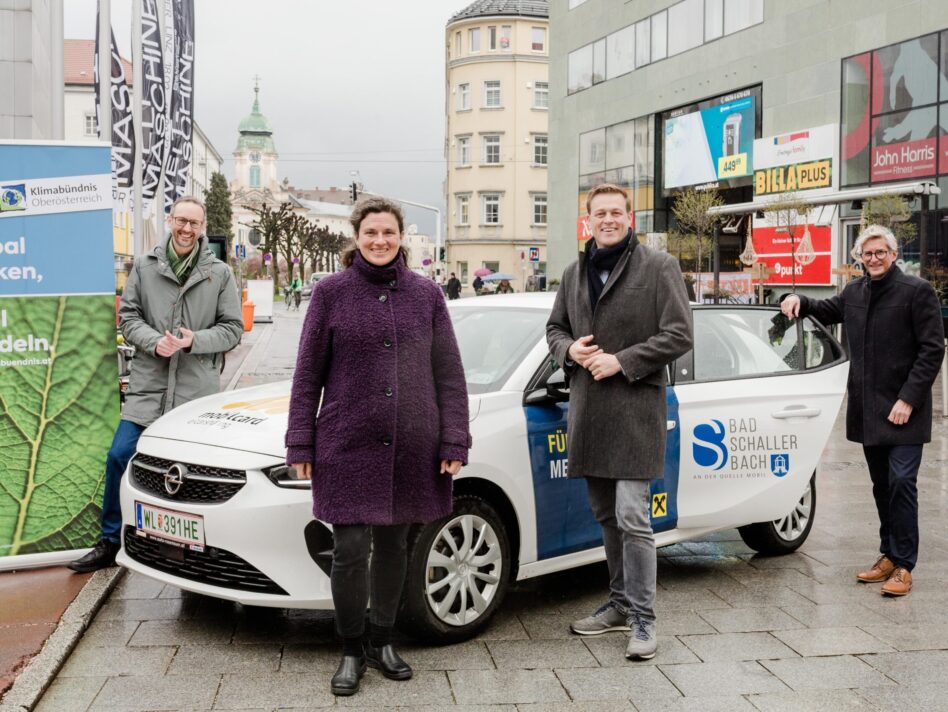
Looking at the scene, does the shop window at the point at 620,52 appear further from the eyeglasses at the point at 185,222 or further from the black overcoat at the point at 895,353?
the eyeglasses at the point at 185,222

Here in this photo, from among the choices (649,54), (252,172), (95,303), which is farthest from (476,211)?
(252,172)

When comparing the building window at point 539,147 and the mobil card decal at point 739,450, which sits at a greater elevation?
the building window at point 539,147

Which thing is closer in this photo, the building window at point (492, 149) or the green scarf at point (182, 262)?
the green scarf at point (182, 262)

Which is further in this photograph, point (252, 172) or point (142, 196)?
point (252, 172)

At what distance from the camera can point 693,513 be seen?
545cm

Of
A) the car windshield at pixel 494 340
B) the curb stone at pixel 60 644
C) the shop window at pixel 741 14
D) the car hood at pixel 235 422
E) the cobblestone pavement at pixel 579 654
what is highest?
the shop window at pixel 741 14

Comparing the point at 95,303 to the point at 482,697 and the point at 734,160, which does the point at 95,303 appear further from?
the point at 734,160

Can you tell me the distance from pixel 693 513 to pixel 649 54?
3531cm

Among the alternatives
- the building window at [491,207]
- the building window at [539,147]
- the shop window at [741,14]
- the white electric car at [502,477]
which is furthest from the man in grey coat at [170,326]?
the building window at [539,147]

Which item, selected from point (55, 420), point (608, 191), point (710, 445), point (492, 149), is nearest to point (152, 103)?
point (55, 420)

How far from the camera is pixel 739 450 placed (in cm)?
561

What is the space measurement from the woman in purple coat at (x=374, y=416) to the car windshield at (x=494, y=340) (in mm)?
846

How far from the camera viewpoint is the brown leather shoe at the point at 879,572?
5.66 metres

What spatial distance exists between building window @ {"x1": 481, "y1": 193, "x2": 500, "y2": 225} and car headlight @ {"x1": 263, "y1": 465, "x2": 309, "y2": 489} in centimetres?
6826
